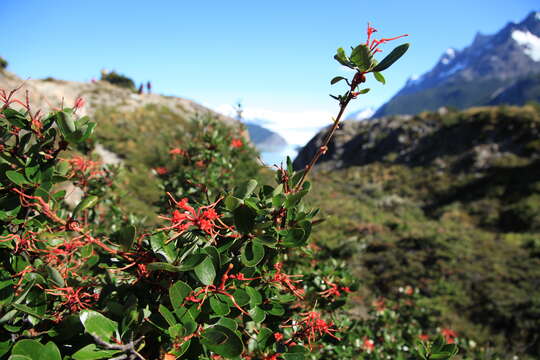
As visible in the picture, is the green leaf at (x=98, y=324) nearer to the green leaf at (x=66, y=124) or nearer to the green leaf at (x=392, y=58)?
the green leaf at (x=66, y=124)

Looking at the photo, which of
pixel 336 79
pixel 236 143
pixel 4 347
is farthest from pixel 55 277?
pixel 236 143

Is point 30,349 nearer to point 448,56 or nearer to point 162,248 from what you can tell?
point 162,248

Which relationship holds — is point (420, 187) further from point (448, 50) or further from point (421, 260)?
point (448, 50)

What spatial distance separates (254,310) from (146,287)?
0.37m

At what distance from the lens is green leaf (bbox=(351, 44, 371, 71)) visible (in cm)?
79

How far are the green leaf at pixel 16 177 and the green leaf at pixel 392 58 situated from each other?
1.17m

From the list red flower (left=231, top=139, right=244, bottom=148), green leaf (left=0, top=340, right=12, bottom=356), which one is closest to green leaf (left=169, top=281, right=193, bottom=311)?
green leaf (left=0, top=340, right=12, bottom=356)

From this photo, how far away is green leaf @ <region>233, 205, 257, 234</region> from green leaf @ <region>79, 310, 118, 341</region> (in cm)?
45

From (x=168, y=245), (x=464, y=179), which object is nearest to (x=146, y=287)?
(x=168, y=245)

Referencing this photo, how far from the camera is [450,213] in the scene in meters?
14.6

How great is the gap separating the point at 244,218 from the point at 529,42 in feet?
432

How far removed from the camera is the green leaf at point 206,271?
818 mm

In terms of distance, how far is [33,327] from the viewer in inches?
39.0

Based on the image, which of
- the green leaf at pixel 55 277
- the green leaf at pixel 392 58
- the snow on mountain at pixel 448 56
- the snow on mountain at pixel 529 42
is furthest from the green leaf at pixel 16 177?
the snow on mountain at pixel 448 56
